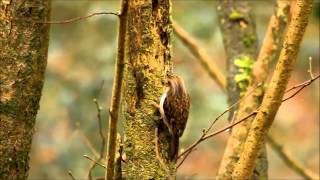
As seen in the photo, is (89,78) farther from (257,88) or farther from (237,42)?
(257,88)

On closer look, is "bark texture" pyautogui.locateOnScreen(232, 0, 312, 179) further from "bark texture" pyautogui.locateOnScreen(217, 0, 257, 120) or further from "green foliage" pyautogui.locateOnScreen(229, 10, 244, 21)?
"green foliage" pyautogui.locateOnScreen(229, 10, 244, 21)

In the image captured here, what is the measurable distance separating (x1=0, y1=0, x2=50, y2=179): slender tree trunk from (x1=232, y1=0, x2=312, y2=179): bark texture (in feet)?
2.45

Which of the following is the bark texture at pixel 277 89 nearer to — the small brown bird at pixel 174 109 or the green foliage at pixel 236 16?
the small brown bird at pixel 174 109

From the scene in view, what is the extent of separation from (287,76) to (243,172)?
1.12ft

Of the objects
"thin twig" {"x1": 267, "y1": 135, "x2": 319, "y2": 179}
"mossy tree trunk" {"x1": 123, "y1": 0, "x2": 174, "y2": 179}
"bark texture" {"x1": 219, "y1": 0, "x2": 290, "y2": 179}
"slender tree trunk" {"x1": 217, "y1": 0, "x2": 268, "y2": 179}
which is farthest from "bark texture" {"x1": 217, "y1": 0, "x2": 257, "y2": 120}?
"mossy tree trunk" {"x1": 123, "y1": 0, "x2": 174, "y2": 179}

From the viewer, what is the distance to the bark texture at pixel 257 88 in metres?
3.34

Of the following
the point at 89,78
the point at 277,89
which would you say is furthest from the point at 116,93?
the point at 89,78

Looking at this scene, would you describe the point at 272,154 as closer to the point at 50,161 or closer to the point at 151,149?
the point at 50,161

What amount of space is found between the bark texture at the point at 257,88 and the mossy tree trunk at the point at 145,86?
0.98 meters

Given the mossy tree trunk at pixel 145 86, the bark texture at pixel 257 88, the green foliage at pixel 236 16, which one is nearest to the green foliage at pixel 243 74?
the bark texture at pixel 257 88

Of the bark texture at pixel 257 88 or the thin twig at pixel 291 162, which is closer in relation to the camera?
the bark texture at pixel 257 88

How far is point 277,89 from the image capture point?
8.07ft

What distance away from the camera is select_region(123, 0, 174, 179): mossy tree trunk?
7.83 ft

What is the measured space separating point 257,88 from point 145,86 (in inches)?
43.5
